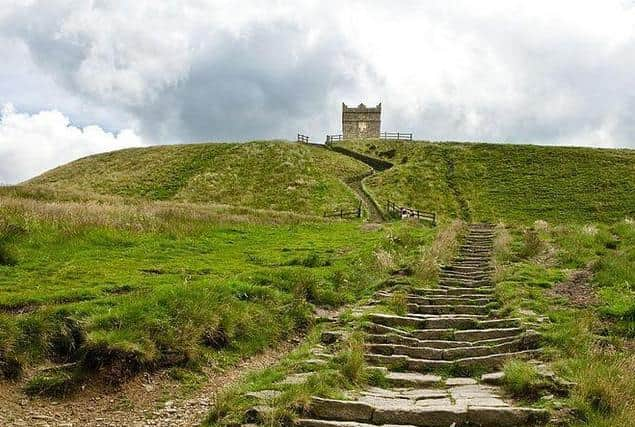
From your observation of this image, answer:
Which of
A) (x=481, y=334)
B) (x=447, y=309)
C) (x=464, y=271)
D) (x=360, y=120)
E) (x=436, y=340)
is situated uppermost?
(x=360, y=120)

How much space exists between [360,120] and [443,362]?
9265 centimetres

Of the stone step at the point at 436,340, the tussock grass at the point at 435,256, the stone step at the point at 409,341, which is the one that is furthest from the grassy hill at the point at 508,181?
the stone step at the point at 409,341

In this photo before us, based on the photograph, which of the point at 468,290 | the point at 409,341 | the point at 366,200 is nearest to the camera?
the point at 409,341

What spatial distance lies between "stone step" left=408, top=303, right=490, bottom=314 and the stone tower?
288 feet

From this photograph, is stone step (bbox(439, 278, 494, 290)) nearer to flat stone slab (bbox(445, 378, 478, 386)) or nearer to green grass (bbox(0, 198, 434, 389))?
green grass (bbox(0, 198, 434, 389))

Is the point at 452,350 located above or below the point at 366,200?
below

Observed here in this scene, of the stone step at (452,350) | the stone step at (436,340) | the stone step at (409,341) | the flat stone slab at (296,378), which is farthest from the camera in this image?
the stone step at (409,341)

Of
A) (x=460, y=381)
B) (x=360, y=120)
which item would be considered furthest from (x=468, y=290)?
(x=360, y=120)

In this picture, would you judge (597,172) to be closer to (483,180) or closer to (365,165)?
(483,180)

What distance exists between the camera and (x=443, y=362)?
1104cm

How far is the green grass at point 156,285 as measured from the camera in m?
10.7

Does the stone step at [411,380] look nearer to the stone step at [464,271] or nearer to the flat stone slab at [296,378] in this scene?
the flat stone slab at [296,378]

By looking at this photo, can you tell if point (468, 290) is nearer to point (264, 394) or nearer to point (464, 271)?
point (464, 271)

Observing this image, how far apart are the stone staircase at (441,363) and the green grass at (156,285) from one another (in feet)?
8.37
